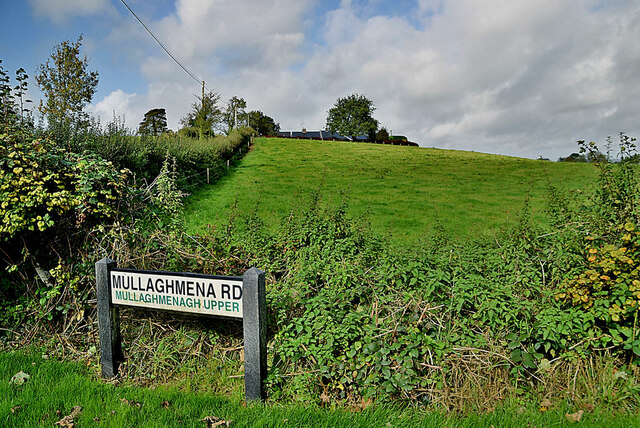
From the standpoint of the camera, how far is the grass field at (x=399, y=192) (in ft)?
38.0

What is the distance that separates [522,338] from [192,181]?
53.2 ft

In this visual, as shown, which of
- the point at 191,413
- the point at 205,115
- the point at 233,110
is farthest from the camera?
the point at 233,110

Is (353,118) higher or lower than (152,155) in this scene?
higher

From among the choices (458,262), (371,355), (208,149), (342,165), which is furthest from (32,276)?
(342,165)

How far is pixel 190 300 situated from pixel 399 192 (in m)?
15.9

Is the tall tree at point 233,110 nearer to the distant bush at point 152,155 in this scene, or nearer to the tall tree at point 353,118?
the tall tree at point 353,118

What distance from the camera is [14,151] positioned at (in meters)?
4.64

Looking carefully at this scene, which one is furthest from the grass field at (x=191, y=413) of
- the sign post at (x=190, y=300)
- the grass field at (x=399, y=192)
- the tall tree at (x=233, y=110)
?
the tall tree at (x=233, y=110)

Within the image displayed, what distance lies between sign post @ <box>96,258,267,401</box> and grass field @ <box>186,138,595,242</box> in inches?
127

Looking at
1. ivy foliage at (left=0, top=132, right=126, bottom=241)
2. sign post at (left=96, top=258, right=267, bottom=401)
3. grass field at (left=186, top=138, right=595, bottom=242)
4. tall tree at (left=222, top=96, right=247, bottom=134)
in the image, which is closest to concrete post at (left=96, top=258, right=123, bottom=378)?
sign post at (left=96, top=258, right=267, bottom=401)

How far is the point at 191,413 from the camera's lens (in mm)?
3311

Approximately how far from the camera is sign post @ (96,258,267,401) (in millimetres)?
3490

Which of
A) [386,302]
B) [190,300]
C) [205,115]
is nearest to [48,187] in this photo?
[190,300]

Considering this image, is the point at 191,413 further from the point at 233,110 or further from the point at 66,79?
the point at 233,110
